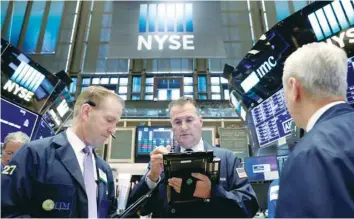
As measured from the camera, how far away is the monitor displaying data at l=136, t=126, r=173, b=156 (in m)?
5.55

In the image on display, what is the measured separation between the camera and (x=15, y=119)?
15.9 feet

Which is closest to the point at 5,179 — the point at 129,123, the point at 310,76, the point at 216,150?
the point at 216,150

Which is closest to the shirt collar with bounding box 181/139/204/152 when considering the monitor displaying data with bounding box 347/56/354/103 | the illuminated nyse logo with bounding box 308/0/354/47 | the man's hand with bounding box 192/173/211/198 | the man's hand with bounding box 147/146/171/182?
the man's hand with bounding box 147/146/171/182

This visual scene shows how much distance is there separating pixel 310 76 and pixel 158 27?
373 centimetres

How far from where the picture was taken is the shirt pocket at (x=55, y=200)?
1.54 m

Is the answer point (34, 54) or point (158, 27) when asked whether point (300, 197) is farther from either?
point (34, 54)

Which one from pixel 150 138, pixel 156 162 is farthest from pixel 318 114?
pixel 150 138

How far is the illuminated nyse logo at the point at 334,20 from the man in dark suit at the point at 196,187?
2243 millimetres

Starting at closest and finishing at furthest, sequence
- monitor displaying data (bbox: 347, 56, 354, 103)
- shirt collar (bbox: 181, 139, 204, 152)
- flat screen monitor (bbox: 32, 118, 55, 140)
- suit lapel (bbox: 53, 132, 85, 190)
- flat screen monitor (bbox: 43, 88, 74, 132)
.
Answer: suit lapel (bbox: 53, 132, 85, 190), shirt collar (bbox: 181, 139, 204, 152), monitor displaying data (bbox: 347, 56, 354, 103), flat screen monitor (bbox: 32, 118, 55, 140), flat screen monitor (bbox: 43, 88, 74, 132)

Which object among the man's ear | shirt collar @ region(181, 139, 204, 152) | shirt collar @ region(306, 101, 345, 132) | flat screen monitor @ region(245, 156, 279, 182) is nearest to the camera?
shirt collar @ region(306, 101, 345, 132)

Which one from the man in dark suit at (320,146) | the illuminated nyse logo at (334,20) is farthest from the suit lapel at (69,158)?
the illuminated nyse logo at (334,20)

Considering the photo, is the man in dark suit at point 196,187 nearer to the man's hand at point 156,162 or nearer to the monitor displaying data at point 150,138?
the man's hand at point 156,162

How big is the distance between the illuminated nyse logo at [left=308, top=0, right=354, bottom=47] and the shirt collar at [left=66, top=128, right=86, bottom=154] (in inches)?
118

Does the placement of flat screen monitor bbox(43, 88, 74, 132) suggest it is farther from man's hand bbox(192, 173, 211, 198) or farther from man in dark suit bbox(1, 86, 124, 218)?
man's hand bbox(192, 173, 211, 198)
